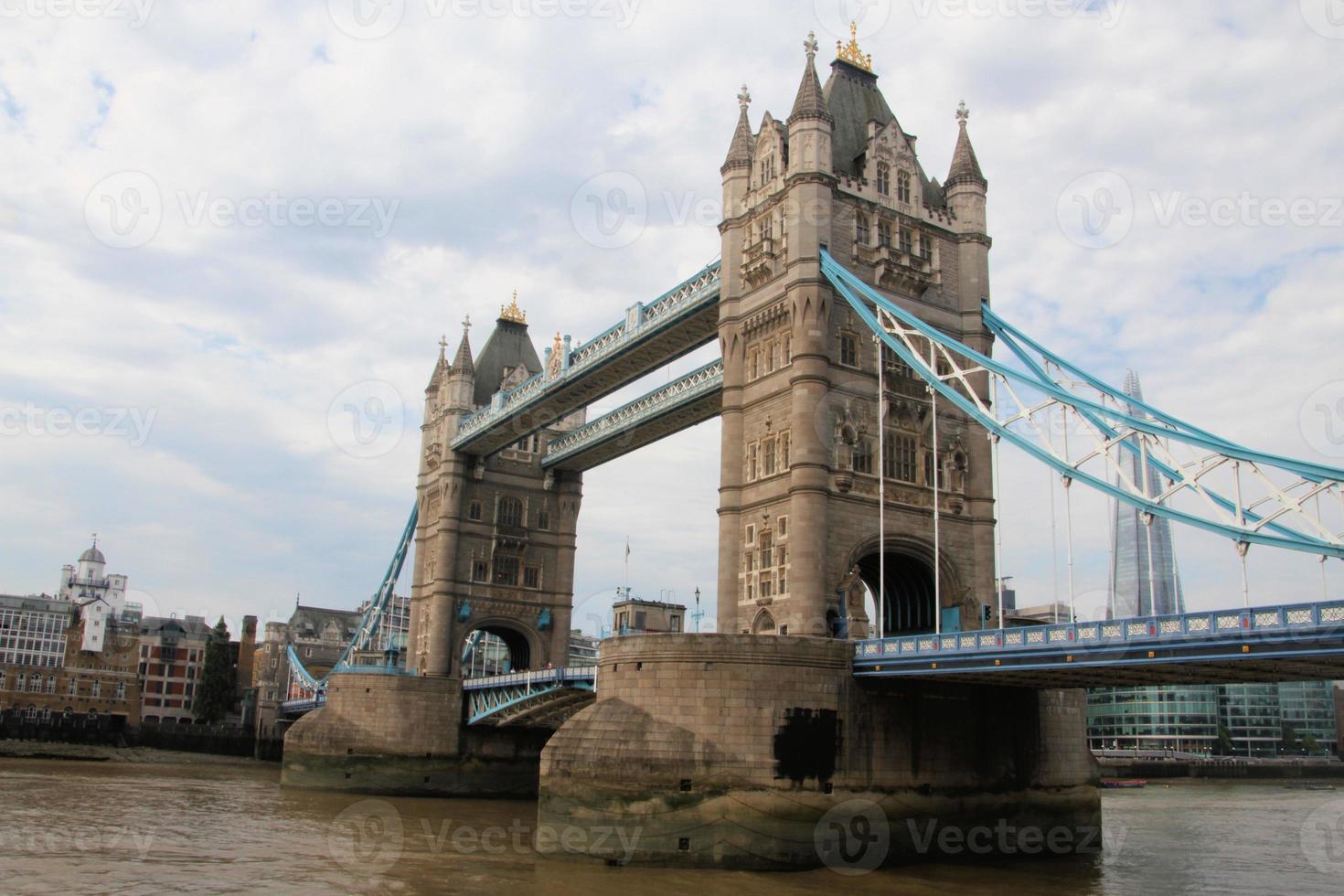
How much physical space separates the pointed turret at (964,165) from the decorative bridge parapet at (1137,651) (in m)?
18.7

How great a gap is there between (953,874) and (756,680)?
22.1 feet

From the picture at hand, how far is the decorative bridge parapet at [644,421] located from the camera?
49719mm

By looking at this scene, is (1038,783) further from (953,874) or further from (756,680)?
(756,680)

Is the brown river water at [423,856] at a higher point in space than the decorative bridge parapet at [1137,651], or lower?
lower

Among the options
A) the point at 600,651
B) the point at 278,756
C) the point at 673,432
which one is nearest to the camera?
the point at 600,651

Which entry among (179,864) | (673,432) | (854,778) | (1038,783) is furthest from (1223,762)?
(179,864)

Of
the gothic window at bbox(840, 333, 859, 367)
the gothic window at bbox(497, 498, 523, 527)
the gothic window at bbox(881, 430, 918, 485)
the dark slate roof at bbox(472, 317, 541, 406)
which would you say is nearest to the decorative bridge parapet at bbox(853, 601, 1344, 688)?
the gothic window at bbox(881, 430, 918, 485)

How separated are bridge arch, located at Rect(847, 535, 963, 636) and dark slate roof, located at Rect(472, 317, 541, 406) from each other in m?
31.7

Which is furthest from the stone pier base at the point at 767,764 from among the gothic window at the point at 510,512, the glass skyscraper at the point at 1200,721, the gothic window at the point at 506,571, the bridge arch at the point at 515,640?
the glass skyscraper at the point at 1200,721

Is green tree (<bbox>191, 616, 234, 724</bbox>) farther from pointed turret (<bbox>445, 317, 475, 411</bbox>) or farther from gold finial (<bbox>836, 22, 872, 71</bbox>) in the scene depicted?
gold finial (<bbox>836, 22, 872, 71</bbox>)

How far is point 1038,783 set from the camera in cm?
3512

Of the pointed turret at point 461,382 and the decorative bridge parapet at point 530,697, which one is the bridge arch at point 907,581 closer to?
the decorative bridge parapet at point 530,697

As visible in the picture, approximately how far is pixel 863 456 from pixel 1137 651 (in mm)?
13071

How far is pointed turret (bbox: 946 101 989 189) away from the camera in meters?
42.2
